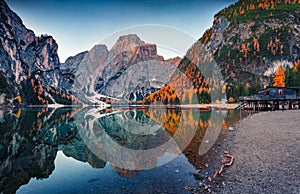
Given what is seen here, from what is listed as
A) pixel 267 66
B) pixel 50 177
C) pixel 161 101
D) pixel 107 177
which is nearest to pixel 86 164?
pixel 50 177

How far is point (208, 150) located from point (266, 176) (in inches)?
292

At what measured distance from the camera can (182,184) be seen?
1051cm

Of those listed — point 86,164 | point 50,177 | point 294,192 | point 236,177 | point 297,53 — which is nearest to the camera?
point 294,192

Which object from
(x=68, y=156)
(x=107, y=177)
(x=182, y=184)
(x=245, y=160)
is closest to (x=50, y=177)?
(x=107, y=177)

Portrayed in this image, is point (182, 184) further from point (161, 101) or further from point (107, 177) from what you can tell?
point (161, 101)

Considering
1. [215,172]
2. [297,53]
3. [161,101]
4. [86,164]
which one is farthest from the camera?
[161,101]

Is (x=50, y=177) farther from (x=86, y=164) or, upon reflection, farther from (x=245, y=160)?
(x=245, y=160)

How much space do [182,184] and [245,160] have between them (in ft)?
14.7

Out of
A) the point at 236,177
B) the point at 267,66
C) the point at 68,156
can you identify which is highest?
the point at 267,66

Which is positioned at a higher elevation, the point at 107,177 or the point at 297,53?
the point at 297,53

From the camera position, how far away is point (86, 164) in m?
15.9

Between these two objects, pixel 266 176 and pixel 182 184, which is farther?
pixel 182 184

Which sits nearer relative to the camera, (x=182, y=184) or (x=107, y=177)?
(x=182, y=184)

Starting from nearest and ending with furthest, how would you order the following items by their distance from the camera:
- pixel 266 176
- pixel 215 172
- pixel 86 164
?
pixel 266 176, pixel 215 172, pixel 86 164
